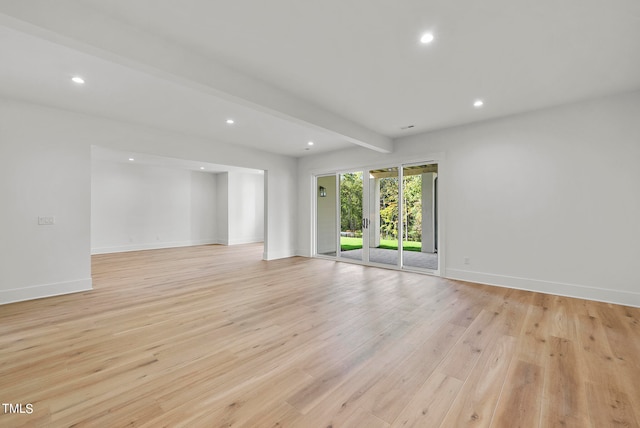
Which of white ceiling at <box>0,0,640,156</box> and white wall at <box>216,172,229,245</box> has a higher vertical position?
white ceiling at <box>0,0,640,156</box>

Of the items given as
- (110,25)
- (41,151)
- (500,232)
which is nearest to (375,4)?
(110,25)

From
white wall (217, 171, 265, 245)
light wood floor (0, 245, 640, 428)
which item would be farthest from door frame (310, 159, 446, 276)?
white wall (217, 171, 265, 245)

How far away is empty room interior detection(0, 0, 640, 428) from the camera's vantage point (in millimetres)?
1834

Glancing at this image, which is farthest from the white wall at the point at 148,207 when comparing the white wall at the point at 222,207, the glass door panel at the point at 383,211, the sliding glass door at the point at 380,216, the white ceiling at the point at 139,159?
the glass door panel at the point at 383,211

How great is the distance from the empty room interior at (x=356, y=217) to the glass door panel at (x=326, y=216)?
90cm

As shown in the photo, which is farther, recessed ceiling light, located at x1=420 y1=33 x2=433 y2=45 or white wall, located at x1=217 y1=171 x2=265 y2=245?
white wall, located at x1=217 y1=171 x2=265 y2=245

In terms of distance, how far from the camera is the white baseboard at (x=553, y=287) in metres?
3.53

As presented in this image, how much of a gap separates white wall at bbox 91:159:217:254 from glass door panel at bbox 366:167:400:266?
681cm

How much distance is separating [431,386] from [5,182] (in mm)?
5626

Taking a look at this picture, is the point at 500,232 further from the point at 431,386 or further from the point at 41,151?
the point at 41,151

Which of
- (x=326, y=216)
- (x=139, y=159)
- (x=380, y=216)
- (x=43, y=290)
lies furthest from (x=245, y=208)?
(x=43, y=290)

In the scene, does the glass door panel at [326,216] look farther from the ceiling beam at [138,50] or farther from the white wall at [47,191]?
the white wall at [47,191]

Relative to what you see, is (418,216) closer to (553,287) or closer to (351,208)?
(351,208)

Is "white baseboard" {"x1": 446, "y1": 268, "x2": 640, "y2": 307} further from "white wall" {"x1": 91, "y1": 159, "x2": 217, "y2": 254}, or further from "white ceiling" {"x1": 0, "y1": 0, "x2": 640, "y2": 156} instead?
"white wall" {"x1": 91, "y1": 159, "x2": 217, "y2": 254}
